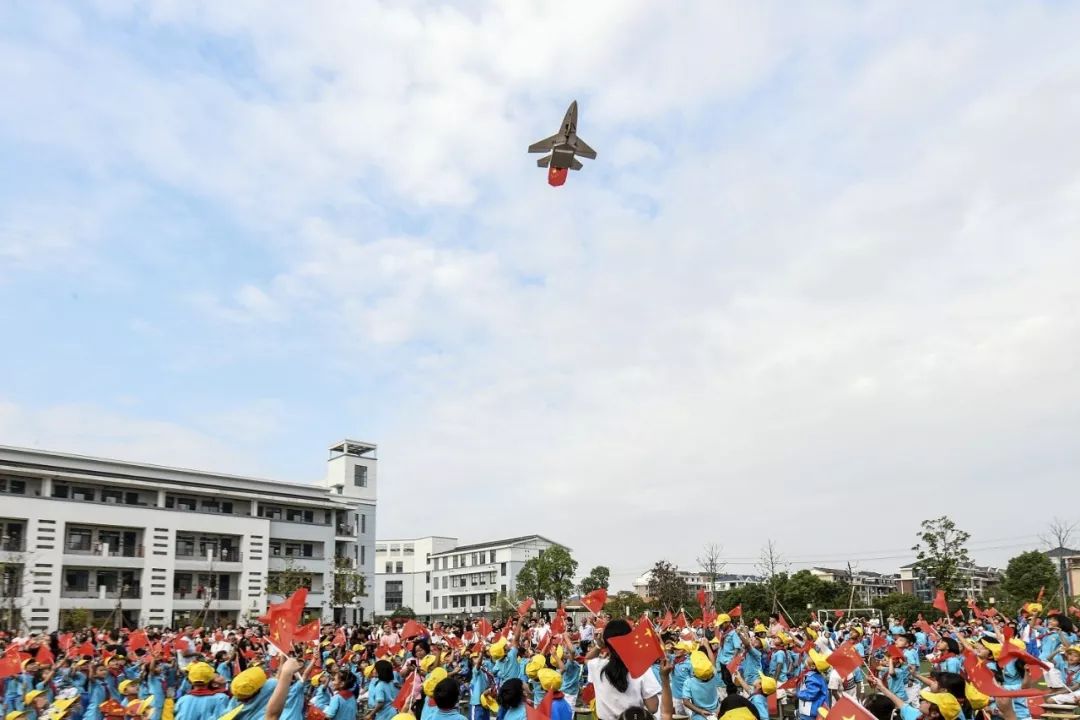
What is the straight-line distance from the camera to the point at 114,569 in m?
46.2

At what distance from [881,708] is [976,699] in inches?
25.9

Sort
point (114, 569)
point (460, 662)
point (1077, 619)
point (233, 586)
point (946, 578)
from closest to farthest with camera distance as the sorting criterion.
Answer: point (460, 662)
point (1077, 619)
point (946, 578)
point (114, 569)
point (233, 586)

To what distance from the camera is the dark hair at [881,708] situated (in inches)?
251

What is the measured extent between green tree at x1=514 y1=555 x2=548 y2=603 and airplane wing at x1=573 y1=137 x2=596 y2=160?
50388 mm

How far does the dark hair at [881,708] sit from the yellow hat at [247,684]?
4449mm

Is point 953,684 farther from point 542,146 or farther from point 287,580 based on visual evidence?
point 287,580

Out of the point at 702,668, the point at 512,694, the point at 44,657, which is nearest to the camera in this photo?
the point at 512,694

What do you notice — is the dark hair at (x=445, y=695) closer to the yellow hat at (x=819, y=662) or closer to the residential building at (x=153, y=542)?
the yellow hat at (x=819, y=662)

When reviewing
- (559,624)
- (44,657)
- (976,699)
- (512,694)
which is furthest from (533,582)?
(976,699)

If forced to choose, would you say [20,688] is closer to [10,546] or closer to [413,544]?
[10,546]

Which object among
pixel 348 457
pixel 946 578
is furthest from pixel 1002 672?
pixel 348 457

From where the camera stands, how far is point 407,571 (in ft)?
319

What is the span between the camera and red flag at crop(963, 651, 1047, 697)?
5746 millimetres

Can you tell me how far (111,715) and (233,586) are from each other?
43.2m
